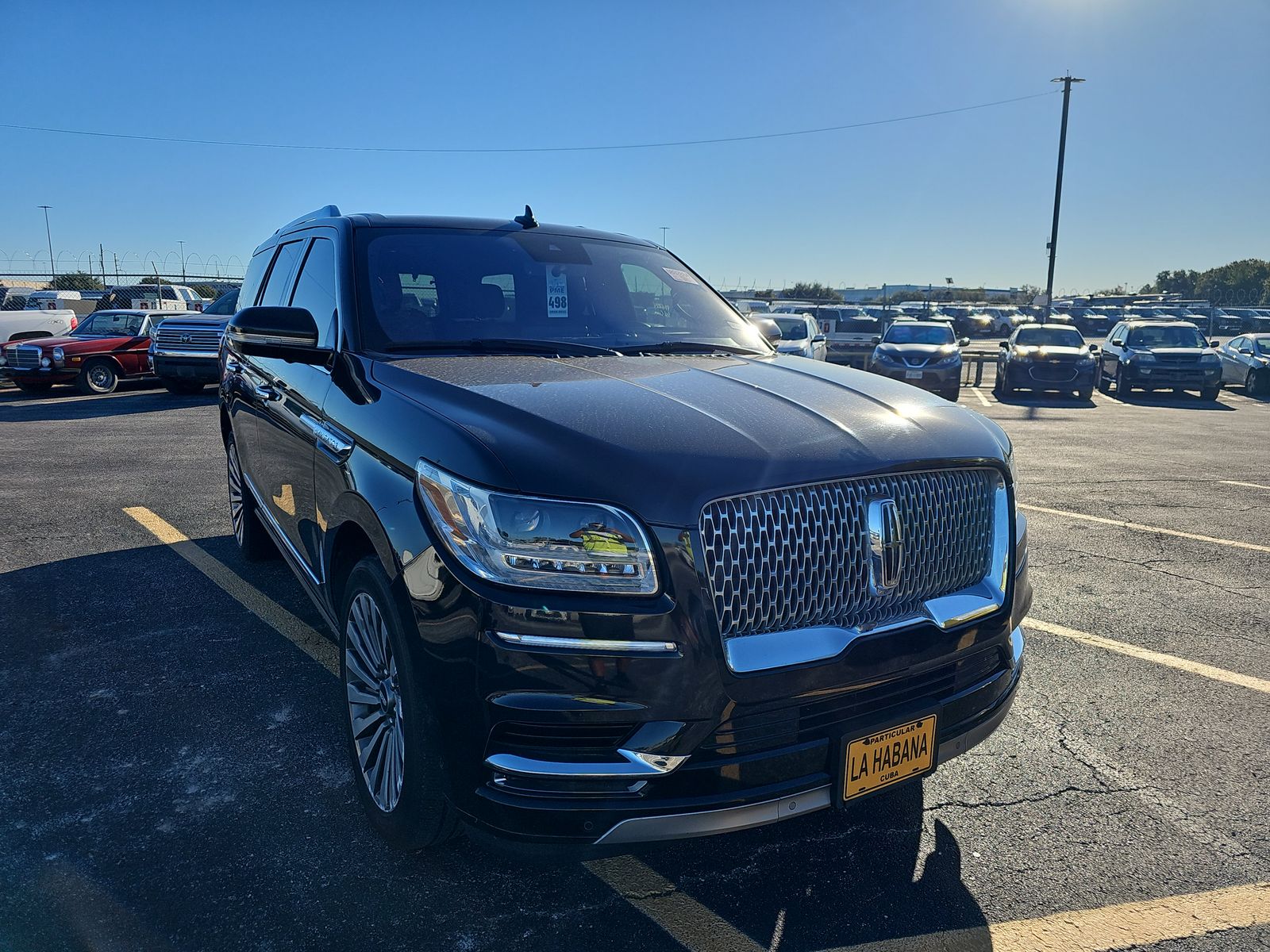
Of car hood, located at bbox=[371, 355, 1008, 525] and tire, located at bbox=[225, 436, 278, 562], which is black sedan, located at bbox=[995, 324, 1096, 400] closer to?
tire, located at bbox=[225, 436, 278, 562]

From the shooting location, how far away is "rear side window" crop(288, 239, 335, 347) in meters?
3.57

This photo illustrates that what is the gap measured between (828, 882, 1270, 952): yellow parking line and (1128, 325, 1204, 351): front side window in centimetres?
1972

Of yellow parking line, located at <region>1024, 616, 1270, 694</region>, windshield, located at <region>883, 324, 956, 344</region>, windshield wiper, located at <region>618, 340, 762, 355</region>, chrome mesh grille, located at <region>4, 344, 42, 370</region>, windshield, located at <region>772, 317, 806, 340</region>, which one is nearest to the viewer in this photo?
windshield wiper, located at <region>618, 340, 762, 355</region>

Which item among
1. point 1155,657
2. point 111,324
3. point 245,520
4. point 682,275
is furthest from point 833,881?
point 111,324

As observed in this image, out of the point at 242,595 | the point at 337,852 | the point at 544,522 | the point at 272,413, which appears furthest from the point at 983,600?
the point at 242,595

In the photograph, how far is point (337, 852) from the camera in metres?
2.78

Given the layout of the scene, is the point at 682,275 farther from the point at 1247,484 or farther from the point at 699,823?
the point at 1247,484

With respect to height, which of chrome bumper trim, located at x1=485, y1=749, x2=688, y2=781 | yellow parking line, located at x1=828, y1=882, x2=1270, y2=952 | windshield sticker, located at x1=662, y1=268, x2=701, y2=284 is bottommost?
yellow parking line, located at x1=828, y1=882, x2=1270, y2=952

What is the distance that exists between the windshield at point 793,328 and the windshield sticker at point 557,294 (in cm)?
1417

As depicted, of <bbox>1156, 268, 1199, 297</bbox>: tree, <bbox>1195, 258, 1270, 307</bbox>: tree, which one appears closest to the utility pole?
<bbox>1195, 258, 1270, 307</bbox>: tree

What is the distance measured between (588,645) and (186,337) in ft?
50.7

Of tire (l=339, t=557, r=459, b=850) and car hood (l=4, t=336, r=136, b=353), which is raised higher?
car hood (l=4, t=336, r=136, b=353)

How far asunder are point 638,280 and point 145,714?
2.77 metres

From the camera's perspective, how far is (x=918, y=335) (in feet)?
64.4
